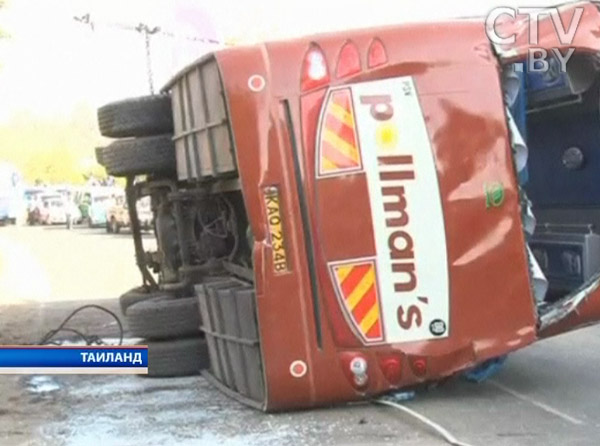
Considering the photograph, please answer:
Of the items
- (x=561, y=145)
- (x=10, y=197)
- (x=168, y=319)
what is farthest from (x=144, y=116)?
(x=10, y=197)

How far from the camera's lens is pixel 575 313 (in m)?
5.05

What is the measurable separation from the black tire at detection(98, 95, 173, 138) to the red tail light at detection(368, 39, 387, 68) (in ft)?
5.76

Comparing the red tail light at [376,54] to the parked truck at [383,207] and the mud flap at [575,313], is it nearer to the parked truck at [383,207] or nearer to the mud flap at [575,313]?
the parked truck at [383,207]

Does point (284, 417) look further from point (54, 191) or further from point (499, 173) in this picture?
point (54, 191)

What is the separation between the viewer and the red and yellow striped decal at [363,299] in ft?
16.0

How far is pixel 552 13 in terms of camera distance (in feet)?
16.9

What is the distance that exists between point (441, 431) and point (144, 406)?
172 cm

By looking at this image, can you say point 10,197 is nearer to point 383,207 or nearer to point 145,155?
point 145,155

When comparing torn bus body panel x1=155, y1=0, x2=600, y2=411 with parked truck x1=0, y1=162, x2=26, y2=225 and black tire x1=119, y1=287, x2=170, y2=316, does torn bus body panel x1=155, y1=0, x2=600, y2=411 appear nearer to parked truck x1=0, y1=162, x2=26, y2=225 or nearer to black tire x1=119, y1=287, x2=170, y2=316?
black tire x1=119, y1=287, x2=170, y2=316

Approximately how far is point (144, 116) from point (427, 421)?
110 inches

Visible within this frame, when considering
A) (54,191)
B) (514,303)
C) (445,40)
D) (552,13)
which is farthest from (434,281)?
(54,191)

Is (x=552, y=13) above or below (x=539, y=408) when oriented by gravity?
above

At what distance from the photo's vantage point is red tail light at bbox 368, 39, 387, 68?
4.96m

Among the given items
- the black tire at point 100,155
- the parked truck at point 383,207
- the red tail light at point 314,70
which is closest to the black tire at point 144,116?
the black tire at point 100,155
